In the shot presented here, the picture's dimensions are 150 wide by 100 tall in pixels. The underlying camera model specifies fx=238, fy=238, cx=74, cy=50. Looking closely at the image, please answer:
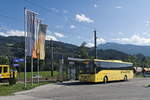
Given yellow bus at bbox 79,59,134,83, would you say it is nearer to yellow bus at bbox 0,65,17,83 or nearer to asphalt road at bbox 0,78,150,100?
asphalt road at bbox 0,78,150,100

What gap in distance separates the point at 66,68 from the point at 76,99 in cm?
1975

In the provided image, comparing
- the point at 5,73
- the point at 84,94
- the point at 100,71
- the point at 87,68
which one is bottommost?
the point at 84,94

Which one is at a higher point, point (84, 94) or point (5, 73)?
point (5, 73)

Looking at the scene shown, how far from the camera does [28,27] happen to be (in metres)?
22.1

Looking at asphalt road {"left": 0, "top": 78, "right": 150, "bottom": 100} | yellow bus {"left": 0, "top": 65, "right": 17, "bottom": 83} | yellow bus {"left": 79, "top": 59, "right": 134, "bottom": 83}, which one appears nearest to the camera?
asphalt road {"left": 0, "top": 78, "right": 150, "bottom": 100}

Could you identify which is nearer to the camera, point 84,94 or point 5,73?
point 84,94

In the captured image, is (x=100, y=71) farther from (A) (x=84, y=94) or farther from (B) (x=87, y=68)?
(A) (x=84, y=94)

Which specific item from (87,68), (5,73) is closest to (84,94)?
(87,68)

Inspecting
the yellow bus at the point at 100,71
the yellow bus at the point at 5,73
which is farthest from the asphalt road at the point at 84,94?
the yellow bus at the point at 5,73

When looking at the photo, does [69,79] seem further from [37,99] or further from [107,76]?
[37,99]

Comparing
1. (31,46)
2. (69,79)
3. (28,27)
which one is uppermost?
(28,27)

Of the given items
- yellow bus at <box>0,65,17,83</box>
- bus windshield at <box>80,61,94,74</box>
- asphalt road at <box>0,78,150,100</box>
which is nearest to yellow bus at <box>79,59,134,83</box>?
bus windshield at <box>80,61,94,74</box>

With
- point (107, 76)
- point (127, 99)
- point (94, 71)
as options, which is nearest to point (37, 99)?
point (127, 99)

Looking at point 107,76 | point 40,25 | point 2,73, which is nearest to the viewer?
point 40,25
